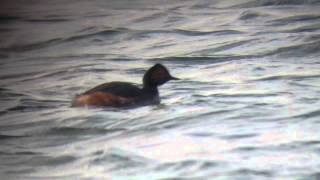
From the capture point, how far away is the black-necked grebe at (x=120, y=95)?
11555 millimetres

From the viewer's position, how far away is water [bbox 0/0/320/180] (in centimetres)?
878

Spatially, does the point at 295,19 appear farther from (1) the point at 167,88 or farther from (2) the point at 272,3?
(1) the point at 167,88

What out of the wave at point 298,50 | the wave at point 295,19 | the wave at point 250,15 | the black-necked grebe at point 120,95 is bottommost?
the wave at point 298,50

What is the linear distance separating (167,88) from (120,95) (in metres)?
1.71

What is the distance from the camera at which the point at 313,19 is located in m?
17.6

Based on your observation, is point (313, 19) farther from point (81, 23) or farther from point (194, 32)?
point (81, 23)

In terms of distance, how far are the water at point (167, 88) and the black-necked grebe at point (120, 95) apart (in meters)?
0.16

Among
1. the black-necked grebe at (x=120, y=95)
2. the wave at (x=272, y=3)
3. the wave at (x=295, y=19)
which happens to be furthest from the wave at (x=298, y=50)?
the wave at (x=272, y=3)

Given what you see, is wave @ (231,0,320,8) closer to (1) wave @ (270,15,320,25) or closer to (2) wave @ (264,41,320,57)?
(1) wave @ (270,15,320,25)

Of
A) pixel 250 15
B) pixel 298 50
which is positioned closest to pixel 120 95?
pixel 298 50

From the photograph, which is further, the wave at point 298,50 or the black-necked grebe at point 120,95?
the wave at point 298,50

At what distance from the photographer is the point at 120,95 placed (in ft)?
38.2

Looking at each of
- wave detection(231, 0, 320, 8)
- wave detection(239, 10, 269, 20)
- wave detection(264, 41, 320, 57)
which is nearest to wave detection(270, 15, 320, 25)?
wave detection(239, 10, 269, 20)

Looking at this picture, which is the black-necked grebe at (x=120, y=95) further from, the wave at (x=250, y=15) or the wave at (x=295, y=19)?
the wave at (x=250, y=15)
